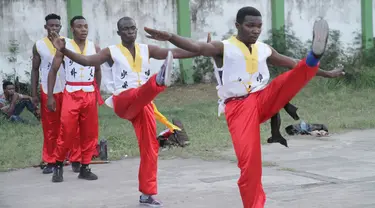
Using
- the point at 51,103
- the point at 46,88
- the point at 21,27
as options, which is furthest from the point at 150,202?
the point at 21,27

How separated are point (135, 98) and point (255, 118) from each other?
4.74 feet

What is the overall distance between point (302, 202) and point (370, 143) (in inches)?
173

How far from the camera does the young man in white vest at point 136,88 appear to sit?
6.93m

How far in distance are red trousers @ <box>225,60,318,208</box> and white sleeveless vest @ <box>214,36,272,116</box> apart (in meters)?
0.09

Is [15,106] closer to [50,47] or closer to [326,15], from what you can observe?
[50,47]

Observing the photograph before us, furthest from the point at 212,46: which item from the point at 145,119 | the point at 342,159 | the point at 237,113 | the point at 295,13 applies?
the point at 295,13

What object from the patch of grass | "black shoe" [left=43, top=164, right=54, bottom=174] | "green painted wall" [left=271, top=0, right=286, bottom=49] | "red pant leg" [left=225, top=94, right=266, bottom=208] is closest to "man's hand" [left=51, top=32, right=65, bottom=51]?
"red pant leg" [left=225, top=94, right=266, bottom=208]

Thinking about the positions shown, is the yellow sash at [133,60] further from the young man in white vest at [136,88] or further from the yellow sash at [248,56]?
the yellow sash at [248,56]

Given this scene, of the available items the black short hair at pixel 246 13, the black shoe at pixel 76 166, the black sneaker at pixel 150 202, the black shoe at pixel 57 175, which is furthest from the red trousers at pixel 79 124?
the black short hair at pixel 246 13

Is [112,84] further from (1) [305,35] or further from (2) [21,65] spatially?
(1) [305,35]

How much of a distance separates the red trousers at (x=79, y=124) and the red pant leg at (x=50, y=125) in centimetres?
54

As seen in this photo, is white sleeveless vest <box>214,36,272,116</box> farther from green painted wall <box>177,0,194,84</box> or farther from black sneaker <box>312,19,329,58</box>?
green painted wall <box>177,0,194,84</box>

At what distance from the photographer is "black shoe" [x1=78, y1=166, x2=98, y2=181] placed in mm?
8508

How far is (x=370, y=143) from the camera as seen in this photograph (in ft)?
35.1
